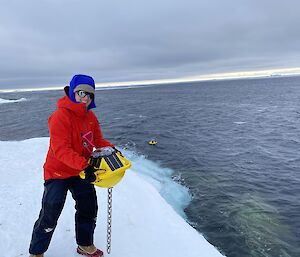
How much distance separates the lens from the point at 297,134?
30.7 metres

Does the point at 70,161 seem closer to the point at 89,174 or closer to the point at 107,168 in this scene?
the point at 89,174

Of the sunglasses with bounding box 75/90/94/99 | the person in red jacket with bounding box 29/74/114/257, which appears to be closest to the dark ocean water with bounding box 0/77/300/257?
the person in red jacket with bounding box 29/74/114/257

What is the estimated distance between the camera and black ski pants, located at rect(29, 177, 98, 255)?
3807mm

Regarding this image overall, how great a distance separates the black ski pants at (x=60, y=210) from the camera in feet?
12.5

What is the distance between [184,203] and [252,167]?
342 inches

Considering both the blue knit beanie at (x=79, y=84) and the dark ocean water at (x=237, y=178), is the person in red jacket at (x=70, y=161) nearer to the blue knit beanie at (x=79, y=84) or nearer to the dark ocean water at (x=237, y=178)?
the blue knit beanie at (x=79, y=84)

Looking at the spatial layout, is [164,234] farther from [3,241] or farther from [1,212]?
[1,212]

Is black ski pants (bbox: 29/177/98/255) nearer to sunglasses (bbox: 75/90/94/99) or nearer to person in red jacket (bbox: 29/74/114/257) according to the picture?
person in red jacket (bbox: 29/74/114/257)

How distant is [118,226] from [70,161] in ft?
8.73

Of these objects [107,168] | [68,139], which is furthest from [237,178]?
[68,139]

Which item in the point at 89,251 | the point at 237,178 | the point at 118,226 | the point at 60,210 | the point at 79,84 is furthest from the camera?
the point at 237,178

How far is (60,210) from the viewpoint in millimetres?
3924

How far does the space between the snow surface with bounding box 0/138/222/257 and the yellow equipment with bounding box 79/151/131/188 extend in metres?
1.65

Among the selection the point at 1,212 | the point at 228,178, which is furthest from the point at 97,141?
the point at 228,178
